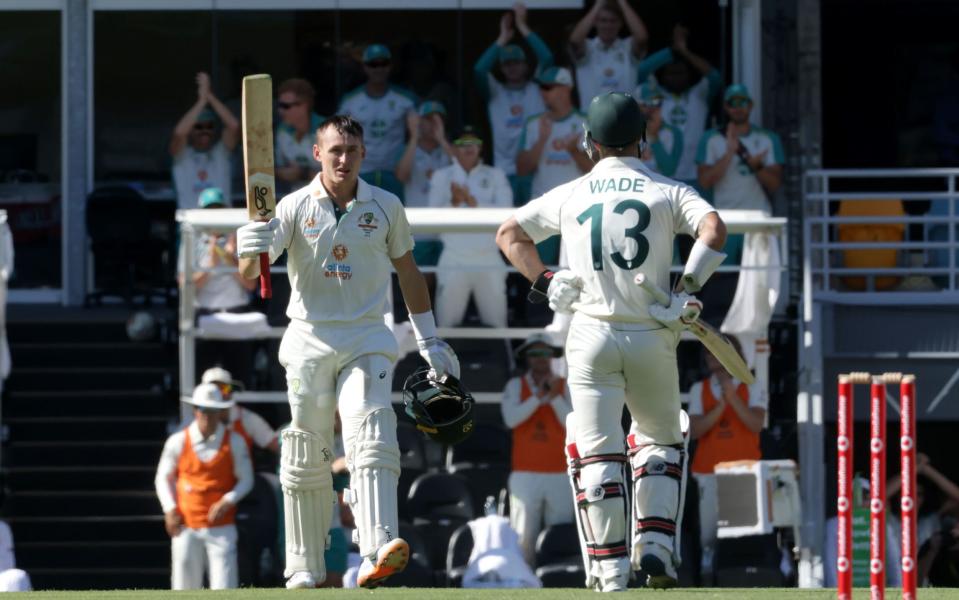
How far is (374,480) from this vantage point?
25.7ft

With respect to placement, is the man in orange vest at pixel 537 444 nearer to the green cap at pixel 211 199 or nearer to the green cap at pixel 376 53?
the green cap at pixel 211 199

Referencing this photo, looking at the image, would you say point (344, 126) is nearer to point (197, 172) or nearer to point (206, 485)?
point (206, 485)

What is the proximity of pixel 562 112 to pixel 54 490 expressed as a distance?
14.8 ft

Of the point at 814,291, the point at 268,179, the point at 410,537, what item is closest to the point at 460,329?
the point at 410,537

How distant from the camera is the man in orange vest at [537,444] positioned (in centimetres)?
1290

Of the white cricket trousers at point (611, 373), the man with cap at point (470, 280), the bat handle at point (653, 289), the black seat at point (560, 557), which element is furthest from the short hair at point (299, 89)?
the bat handle at point (653, 289)

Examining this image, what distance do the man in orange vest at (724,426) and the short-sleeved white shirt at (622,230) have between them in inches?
211

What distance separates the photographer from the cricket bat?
26.2 feet

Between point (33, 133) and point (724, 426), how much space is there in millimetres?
7481

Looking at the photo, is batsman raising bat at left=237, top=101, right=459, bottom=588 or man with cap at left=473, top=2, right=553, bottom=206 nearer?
batsman raising bat at left=237, top=101, right=459, bottom=588

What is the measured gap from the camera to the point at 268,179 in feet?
26.5

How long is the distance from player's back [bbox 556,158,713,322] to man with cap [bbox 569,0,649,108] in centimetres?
792

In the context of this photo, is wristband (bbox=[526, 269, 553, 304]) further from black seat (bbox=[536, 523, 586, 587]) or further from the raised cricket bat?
black seat (bbox=[536, 523, 586, 587])

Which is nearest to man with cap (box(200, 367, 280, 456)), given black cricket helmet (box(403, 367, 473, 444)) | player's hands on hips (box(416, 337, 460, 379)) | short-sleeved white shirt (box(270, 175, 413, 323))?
black cricket helmet (box(403, 367, 473, 444))
